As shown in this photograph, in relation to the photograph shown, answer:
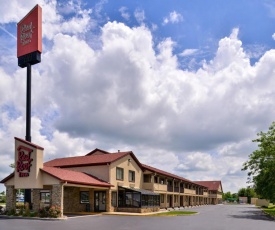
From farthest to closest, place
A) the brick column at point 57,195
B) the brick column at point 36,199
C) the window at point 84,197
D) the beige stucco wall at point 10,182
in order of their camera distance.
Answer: the window at point 84,197
the beige stucco wall at point 10,182
the brick column at point 36,199
the brick column at point 57,195

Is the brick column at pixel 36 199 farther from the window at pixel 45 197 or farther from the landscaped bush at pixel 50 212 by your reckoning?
the landscaped bush at pixel 50 212

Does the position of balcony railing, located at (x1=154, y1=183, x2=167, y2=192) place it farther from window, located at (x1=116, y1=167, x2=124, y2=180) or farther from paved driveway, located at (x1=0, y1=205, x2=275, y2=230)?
paved driveway, located at (x1=0, y1=205, x2=275, y2=230)

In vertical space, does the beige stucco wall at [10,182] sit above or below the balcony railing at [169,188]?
above

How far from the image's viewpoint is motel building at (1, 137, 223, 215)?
105ft

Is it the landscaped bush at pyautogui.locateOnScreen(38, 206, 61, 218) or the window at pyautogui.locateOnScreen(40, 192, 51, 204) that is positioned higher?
the window at pyautogui.locateOnScreen(40, 192, 51, 204)

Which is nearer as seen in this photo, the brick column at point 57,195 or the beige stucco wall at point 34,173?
the brick column at point 57,195

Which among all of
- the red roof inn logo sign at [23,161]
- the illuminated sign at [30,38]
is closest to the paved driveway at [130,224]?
the red roof inn logo sign at [23,161]

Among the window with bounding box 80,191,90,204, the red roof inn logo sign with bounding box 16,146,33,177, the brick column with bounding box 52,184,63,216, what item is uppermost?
the red roof inn logo sign with bounding box 16,146,33,177

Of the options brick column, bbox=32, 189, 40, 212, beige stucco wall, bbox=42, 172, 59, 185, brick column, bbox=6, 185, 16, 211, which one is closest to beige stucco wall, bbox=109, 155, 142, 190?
brick column, bbox=32, 189, 40, 212

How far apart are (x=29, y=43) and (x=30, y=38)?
61 cm

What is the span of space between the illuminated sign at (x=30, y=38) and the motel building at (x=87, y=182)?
1346 cm

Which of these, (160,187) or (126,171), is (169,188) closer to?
(160,187)

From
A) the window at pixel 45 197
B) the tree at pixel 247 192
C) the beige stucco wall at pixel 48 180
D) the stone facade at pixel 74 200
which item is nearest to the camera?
the beige stucco wall at pixel 48 180

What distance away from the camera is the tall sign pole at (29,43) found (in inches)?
1705
